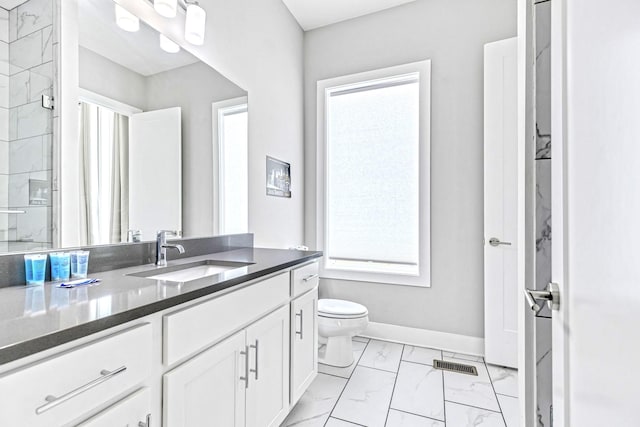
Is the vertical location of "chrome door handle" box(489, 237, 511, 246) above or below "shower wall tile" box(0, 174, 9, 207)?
below

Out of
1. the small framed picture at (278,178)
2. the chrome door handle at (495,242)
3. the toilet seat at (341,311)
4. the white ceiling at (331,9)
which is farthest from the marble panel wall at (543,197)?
the white ceiling at (331,9)

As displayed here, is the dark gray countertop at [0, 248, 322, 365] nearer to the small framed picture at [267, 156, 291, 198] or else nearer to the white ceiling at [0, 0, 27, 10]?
the white ceiling at [0, 0, 27, 10]

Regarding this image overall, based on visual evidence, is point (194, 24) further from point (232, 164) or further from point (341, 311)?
point (341, 311)

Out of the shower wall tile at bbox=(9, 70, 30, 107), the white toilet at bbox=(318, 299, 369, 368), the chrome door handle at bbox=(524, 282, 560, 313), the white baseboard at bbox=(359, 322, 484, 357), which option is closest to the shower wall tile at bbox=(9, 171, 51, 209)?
the shower wall tile at bbox=(9, 70, 30, 107)

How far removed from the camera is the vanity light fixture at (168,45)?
60.6 inches

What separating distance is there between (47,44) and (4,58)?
0.53ft

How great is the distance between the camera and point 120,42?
1340mm

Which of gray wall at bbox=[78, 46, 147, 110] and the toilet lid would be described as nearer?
gray wall at bbox=[78, 46, 147, 110]

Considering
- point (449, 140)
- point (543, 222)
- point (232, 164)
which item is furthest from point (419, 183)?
point (543, 222)

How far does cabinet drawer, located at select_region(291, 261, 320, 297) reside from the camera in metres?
1.56

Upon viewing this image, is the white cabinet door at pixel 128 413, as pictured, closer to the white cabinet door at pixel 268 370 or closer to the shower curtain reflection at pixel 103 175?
the white cabinet door at pixel 268 370

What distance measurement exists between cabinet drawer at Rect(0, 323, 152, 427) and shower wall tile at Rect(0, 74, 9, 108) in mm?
856

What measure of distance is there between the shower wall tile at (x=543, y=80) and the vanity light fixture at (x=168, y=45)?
5.24ft

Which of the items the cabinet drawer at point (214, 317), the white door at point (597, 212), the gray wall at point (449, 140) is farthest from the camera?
the gray wall at point (449, 140)
